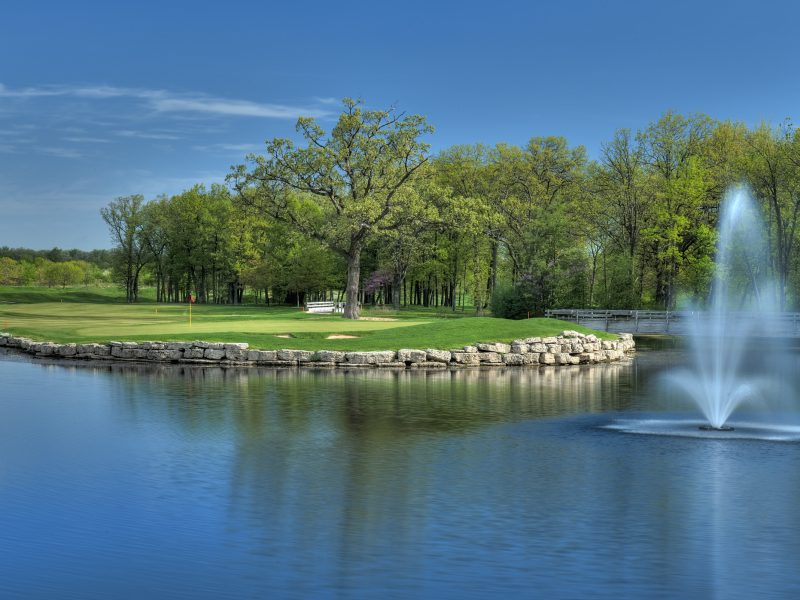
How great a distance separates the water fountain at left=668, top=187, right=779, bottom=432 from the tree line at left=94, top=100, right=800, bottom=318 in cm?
153

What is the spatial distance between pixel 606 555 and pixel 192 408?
1518cm

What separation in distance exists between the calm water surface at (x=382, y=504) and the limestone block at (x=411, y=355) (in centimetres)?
1235

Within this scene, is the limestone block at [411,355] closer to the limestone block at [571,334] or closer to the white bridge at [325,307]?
the limestone block at [571,334]

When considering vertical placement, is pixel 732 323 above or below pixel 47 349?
above

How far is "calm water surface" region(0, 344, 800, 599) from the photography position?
31.9ft

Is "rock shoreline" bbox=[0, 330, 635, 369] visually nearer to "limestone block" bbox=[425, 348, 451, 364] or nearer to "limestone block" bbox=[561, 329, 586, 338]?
"limestone block" bbox=[425, 348, 451, 364]

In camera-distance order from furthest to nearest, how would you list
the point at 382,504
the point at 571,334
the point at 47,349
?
the point at 571,334, the point at 47,349, the point at 382,504

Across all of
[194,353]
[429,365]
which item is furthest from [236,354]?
[429,365]

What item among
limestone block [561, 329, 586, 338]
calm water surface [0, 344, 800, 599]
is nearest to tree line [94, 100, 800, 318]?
limestone block [561, 329, 586, 338]

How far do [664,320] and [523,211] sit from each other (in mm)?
21851

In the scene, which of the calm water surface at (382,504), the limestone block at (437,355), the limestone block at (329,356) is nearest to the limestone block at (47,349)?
the limestone block at (329,356)

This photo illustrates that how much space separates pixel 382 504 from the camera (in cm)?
1291

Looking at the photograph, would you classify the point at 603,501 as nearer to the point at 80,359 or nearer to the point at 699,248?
the point at 80,359

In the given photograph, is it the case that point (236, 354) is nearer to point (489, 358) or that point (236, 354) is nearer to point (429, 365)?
point (429, 365)
